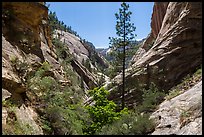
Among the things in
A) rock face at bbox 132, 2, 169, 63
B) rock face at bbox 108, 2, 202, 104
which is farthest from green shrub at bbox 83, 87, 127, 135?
rock face at bbox 132, 2, 169, 63

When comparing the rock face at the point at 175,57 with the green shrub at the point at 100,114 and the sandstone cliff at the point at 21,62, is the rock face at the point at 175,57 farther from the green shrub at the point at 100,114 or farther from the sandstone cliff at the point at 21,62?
the sandstone cliff at the point at 21,62

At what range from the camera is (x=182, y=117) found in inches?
420

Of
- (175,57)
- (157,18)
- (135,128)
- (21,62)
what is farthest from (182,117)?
(157,18)

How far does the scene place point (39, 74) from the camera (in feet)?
41.8

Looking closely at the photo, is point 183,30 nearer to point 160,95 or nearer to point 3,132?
point 160,95

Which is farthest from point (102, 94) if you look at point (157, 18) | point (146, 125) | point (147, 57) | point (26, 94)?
point (157, 18)

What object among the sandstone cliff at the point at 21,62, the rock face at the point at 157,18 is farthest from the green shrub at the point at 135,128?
the rock face at the point at 157,18

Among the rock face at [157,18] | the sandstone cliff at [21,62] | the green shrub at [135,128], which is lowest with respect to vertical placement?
the green shrub at [135,128]

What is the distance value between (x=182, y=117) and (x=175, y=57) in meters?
10.1

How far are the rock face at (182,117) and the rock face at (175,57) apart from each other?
6012 millimetres

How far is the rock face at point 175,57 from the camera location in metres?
19.3

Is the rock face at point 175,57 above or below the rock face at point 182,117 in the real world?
above

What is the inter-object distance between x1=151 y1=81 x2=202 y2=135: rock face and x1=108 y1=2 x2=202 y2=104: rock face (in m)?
6.01

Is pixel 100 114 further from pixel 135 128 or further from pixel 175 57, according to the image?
pixel 175 57
